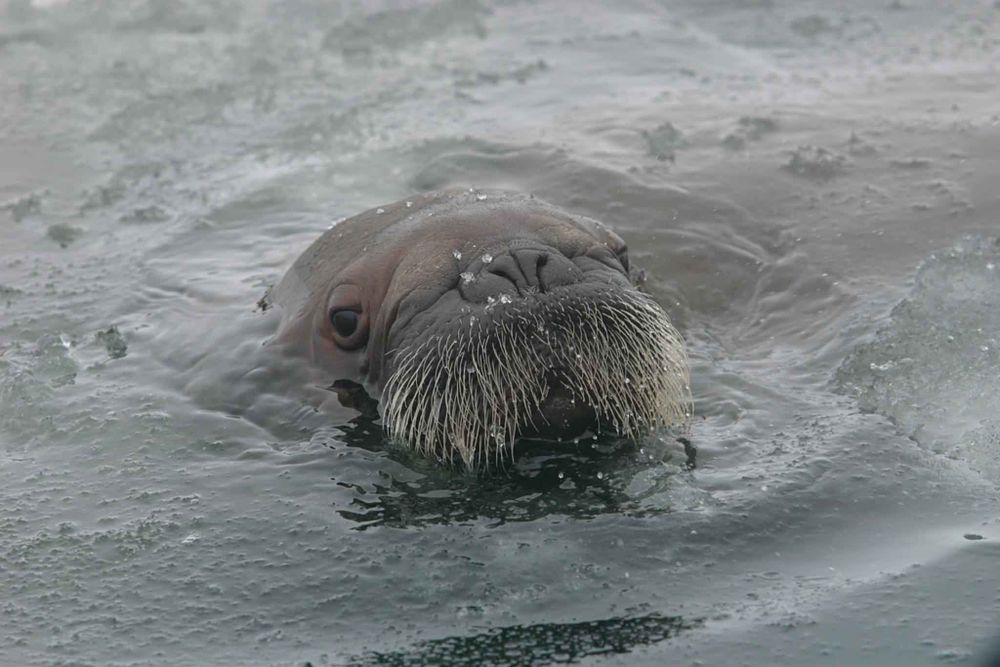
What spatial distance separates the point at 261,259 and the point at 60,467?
2572mm

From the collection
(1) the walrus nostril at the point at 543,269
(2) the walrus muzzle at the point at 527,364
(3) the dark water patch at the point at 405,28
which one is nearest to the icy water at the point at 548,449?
(2) the walrus muzzle at the point at 527,364

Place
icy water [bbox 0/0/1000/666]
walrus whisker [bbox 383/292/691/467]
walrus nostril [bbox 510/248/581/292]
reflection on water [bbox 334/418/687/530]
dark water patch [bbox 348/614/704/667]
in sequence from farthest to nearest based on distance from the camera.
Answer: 1. walrus nostril [bbox 510/248/581/292]
2. walrus whisker [bbox 383/292/691/467]
3. reflection on water [bbox 334/418/687/530]
4. icy water [bbox 0/0/1000/666]
5. dark water patch [bbox 348/614/704/667]

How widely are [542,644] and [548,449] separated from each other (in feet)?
4.74

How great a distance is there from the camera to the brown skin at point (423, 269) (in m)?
6.25

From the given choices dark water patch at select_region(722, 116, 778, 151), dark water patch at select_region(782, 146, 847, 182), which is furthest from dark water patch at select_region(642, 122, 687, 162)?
dark water patch at select_region(782, 146, 847, 182)

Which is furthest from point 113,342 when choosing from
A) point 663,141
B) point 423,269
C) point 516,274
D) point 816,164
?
point 816,164

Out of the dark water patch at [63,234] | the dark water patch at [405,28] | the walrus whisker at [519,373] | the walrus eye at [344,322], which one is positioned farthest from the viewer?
the dark water patch at [405,28]

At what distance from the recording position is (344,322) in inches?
269

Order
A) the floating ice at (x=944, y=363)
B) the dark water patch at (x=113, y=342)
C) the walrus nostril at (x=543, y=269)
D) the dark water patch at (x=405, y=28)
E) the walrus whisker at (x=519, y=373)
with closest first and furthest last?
1. the walrus whisker at (x=519, y=373)
2. the walrus nostril at (x=543, y=269)
3. the floating ice at (x=944, y=363)
4. the dark water patch at (x=113, y=342)
5. the dark water patch at (x=405, y=28)

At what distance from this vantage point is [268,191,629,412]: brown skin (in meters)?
6.25

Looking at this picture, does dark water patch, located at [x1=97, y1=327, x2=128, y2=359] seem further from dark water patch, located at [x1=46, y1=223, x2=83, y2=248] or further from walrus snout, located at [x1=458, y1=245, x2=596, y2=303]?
walrus snout, located at [x1=458, y1=245, x2=596, y2=303]

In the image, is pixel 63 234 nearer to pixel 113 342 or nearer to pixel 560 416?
pixel 113 342

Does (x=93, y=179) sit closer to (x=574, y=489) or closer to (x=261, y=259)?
(x=261, y=259)

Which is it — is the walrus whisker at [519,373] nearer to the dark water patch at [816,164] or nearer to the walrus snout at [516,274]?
the walrus snout at [516,274]
